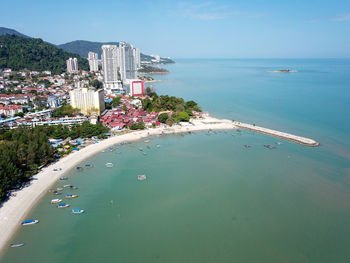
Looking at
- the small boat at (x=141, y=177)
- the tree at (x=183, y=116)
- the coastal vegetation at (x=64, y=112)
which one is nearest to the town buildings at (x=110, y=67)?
the coastal vegetation at (x=64, y=112)

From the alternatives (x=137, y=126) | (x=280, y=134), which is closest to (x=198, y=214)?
(x=137, y=126)

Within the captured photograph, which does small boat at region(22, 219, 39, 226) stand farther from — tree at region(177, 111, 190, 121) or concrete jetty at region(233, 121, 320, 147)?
concrete jetty at region(233, 121, 320, 147)

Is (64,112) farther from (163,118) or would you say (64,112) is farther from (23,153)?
(23,153)

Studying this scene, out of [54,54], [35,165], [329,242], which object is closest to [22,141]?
[35,165]

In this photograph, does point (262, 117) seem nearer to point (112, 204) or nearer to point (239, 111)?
point (239, 111)

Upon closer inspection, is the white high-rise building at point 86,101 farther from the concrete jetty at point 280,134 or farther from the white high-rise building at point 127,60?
the white high-rise building at point 127,60
